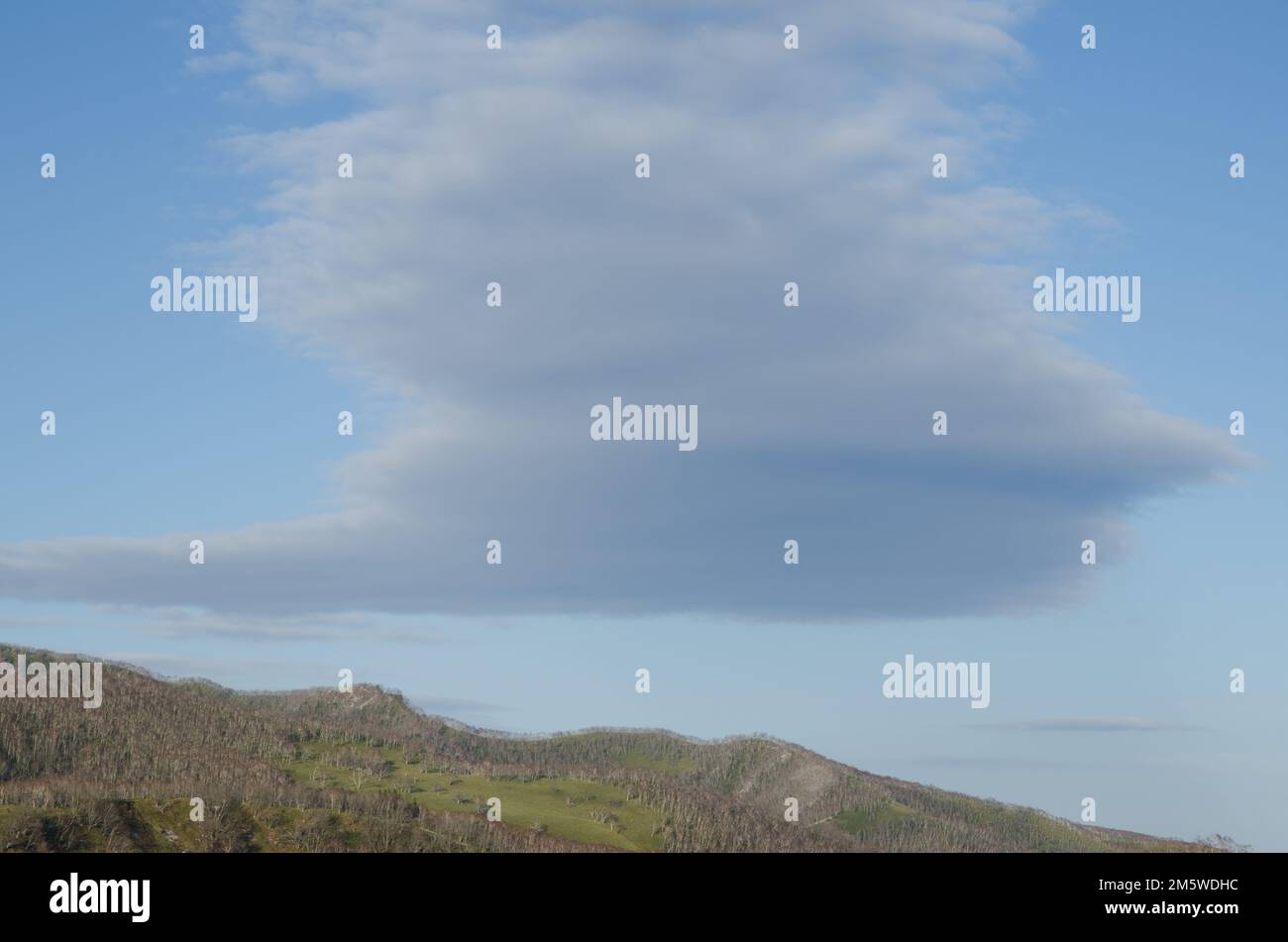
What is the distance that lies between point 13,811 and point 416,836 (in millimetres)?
49536
